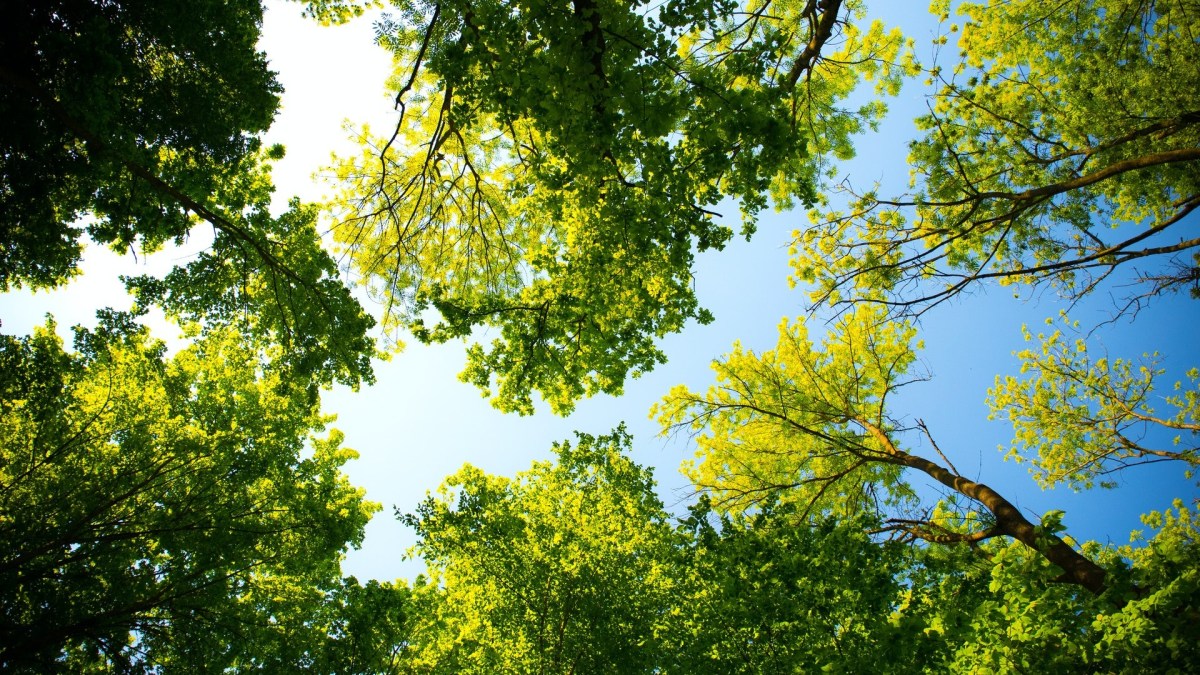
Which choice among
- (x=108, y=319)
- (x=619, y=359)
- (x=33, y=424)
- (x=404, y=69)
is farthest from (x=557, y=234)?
(x=33, y=424)

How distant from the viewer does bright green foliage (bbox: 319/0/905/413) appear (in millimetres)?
4516

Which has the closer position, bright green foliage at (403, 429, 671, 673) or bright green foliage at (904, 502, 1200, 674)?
bright green foliage at (904, 502, 1200, 674)

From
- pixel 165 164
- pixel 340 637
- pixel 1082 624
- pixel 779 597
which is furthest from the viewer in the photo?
pixel 340 637

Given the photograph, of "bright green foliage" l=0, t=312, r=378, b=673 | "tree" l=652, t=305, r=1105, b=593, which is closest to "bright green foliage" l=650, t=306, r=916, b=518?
"tree" l=652, t=305, r=1105, b=593

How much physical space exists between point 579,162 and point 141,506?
795cm

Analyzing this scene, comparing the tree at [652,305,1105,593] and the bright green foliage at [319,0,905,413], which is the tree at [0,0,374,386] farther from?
the tree at [652,305,1105,593]

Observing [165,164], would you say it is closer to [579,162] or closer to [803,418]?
[579,162]

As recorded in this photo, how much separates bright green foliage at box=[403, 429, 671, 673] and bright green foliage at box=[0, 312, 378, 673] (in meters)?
2.62

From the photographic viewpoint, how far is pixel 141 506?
7215mm

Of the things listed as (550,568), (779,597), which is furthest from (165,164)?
(779,597)

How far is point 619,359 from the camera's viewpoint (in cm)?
826

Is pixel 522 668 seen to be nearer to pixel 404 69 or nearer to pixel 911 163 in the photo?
pixel 404 69

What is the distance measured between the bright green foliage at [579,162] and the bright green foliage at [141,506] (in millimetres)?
3291

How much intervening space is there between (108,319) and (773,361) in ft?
35.6
